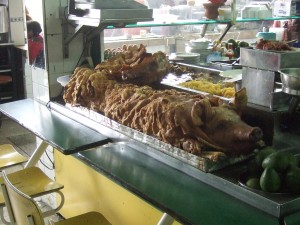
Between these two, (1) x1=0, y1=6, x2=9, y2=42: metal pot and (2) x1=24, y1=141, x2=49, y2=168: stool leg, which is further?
(1) x1=0, y1=6, x2=9, y2=42: metal pot

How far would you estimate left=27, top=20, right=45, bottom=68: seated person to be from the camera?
10.3ft

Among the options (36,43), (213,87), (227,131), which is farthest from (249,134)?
(36,43)

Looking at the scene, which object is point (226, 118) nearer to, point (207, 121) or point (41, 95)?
point (207, 121)

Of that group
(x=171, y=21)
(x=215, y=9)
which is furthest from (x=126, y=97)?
(x=215, y=9)

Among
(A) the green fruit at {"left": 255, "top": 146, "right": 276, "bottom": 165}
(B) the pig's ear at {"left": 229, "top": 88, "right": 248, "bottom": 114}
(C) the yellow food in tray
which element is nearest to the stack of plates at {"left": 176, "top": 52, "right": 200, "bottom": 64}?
(C) the yellow food in tray

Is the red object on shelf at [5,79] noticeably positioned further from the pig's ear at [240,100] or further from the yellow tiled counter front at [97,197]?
the pig's ear at [240,100]

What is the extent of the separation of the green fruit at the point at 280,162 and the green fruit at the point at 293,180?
3 cm

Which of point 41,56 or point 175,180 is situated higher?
point 41,56

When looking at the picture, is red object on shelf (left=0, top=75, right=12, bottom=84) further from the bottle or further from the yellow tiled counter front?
the bottle

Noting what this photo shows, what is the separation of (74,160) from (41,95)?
0.65 meters

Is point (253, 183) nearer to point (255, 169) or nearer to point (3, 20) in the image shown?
point (255, 169)

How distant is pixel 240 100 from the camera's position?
199 cm

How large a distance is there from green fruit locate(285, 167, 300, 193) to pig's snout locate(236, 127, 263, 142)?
235mm

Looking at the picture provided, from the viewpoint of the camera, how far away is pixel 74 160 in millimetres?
2967
